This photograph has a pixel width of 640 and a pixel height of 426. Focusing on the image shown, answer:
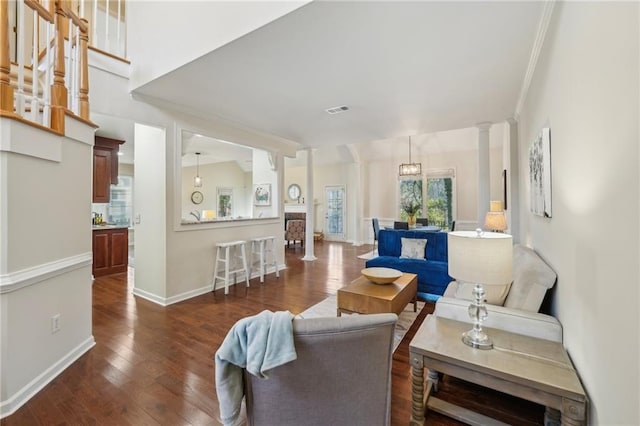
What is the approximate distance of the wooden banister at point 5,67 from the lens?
69.9 inches

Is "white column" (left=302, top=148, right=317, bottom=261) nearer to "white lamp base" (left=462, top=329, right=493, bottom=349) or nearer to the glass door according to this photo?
the glass door

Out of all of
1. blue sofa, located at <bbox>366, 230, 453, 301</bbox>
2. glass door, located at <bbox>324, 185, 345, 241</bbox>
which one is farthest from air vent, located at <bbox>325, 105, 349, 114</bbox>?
glass door, located at <bbox>324, 185, 345, 241</bbox>

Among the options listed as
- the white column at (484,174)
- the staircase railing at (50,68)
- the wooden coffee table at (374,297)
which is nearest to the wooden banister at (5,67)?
the staircase railing at (50,68)

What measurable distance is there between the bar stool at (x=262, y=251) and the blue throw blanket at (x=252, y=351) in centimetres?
359

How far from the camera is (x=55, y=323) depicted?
2.14 meters

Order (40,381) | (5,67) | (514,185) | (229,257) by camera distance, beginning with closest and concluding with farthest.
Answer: (5,67) < (40,381) < (514,185) < (229,257)

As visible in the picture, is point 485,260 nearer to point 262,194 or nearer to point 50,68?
point 50,68

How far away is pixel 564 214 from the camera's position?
63.1 inches

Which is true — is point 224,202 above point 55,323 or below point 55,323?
above

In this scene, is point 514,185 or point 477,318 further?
point 514,185

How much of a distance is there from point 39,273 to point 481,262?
2.85 metres

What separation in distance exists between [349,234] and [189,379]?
7726 mm

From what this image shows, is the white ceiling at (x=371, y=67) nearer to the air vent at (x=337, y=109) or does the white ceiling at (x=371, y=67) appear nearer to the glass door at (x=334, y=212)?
the air vent at (x=337, y=109)

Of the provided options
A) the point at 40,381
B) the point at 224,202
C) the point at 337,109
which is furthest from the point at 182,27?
the point at 224,202
